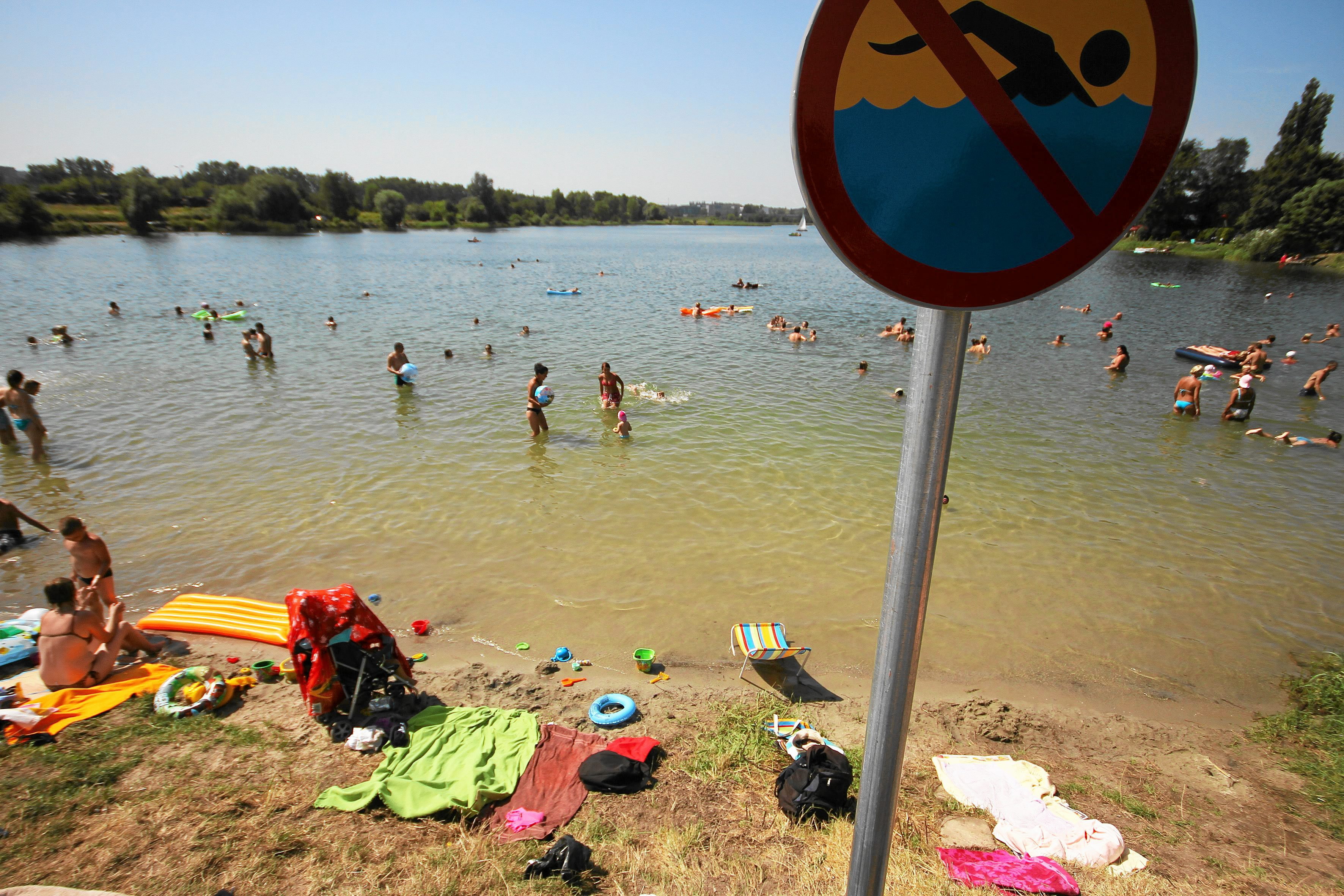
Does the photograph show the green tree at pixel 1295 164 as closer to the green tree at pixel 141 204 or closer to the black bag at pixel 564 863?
the black bag at pixel 564 863

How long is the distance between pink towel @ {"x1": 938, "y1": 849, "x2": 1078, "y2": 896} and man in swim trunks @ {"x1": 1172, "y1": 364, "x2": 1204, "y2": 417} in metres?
16.0

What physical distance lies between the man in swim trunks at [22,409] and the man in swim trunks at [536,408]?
30.5 ft

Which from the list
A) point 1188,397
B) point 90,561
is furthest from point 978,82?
point 1188,397

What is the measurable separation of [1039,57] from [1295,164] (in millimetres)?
87968

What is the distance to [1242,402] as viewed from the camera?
1512 cm

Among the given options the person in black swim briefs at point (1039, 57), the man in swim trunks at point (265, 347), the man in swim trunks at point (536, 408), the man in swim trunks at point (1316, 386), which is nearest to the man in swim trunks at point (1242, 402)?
the man in swim trunks at point (1316, 386)

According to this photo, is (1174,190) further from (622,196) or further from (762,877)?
(622,196)

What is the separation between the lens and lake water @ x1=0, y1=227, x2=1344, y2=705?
7.69 m

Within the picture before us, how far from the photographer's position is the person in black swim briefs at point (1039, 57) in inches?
41.8

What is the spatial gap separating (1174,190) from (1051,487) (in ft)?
278

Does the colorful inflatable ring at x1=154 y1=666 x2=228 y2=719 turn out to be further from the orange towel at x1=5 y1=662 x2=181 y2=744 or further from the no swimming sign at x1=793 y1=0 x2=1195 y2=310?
the no swimming sign at x1=793 y1=0 x2=1195 y2=310

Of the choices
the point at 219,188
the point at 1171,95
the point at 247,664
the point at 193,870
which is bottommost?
the point at 247,664

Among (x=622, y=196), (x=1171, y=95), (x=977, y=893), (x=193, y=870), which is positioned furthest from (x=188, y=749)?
(x=622, y=196)

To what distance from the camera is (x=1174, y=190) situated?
235 feet
